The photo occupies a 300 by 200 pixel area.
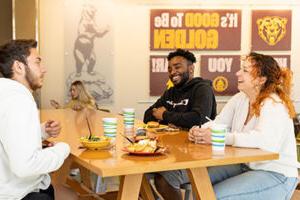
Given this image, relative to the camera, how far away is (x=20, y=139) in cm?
170

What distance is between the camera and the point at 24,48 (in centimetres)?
204

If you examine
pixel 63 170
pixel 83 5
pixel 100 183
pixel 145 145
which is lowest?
pixel 100 183

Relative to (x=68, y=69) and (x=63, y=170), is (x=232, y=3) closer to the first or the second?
(x=68, y=69)

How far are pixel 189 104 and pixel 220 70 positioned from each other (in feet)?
8.86

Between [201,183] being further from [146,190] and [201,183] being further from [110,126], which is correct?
[146,190]

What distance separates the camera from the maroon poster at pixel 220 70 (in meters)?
5.94

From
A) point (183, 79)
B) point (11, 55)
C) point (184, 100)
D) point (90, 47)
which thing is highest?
point (90, 47)

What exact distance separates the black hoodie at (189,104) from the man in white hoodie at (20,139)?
1.35 m

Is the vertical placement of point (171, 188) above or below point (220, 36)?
below

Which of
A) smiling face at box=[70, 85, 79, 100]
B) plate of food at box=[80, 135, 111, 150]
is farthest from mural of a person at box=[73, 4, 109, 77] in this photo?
plate of food at box=[80, 135, 111, 150]

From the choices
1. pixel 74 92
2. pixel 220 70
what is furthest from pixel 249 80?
pixel 220 70

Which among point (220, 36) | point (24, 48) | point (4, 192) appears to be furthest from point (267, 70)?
point (220, 36)

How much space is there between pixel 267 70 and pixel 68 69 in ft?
12.2

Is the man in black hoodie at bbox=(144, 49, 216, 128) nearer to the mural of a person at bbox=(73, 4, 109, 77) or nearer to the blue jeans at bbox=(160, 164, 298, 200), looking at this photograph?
the blue jeans at bbox=(160, 164, 298, 200)
